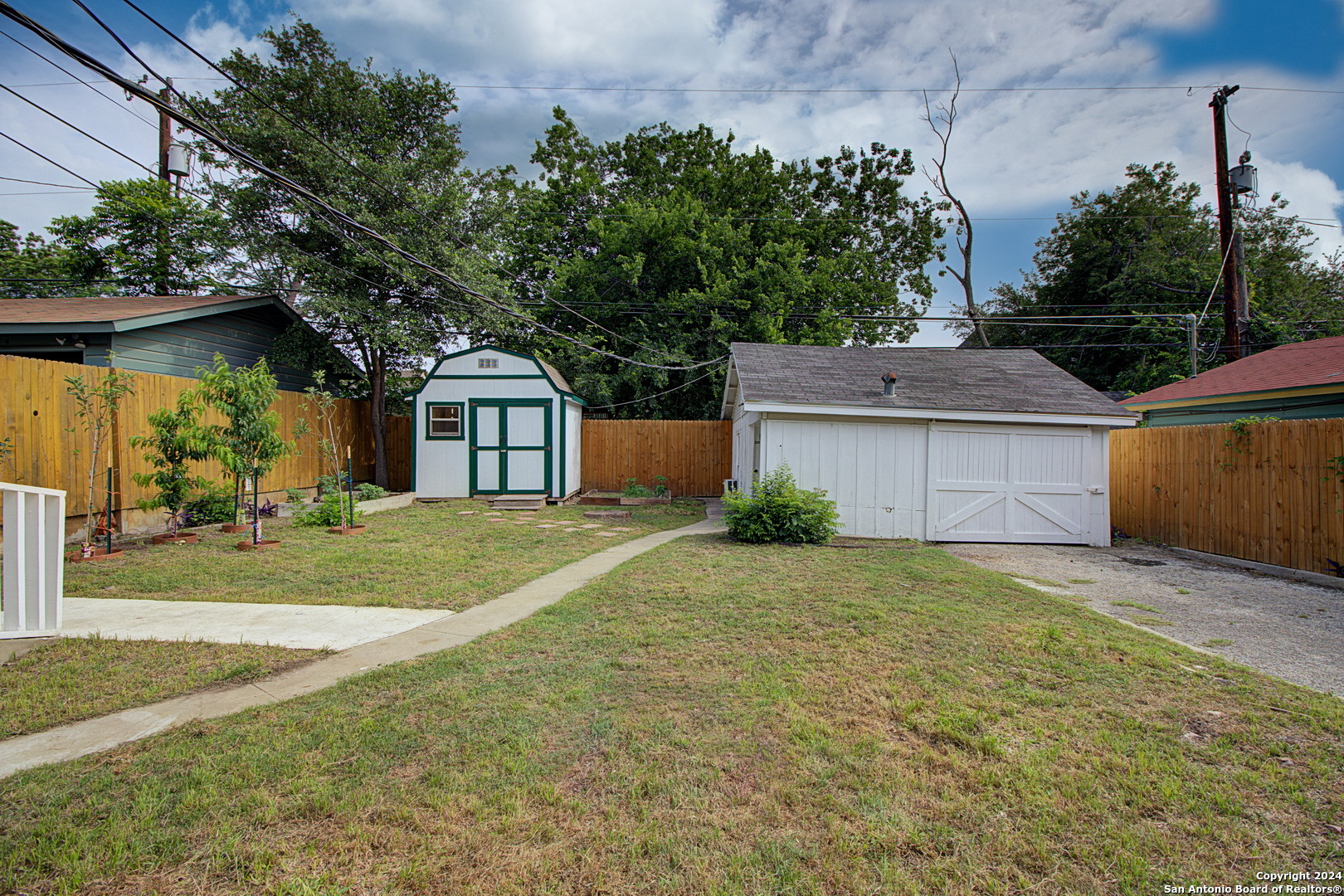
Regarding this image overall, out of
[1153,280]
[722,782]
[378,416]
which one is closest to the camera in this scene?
[722,782]

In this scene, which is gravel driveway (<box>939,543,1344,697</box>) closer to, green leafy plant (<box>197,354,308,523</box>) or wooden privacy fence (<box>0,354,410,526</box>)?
green leafy plant (<box>197,354,308,523</box>)

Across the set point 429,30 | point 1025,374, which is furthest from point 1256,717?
point 429,30

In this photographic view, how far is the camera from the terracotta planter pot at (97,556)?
271 inches

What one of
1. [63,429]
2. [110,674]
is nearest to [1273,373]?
[110,674]

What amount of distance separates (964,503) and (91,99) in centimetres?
1385

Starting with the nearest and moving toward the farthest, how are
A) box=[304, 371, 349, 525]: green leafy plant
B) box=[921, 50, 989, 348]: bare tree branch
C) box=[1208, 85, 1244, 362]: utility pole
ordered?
box=[304, 371, 349, 525]: green leafy plant, box=[1208, 85, 1244, 362]: utility pole, box=[921, 50, 989, 348]: bare tree branch

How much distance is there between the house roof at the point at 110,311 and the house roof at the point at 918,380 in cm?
1002

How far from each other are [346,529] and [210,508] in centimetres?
211

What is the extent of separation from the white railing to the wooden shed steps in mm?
8540

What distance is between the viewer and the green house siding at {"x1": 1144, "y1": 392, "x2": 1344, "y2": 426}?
993cm

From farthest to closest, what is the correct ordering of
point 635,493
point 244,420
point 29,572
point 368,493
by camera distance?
1. point 635,493
2. point 368,493
3. point 244,420
4. point 29,572

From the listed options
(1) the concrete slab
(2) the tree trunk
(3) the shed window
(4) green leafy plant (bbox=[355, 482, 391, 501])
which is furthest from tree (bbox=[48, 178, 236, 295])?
(1) the concrete slab

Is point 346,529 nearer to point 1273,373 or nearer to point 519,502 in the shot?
point 519,502

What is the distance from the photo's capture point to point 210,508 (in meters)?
9.10
